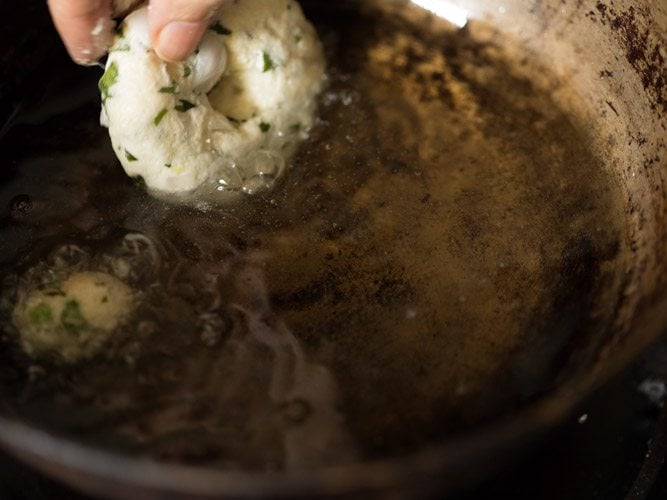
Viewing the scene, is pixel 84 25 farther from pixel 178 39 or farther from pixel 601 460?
pixel 601 460

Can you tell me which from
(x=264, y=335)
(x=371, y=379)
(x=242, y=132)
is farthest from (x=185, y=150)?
(x=371, y=379)

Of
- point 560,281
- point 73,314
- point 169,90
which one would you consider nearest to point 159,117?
point 169,90

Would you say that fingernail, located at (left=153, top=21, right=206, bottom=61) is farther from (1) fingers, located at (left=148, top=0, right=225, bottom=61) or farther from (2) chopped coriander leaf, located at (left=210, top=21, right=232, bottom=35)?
(2) chopped coriander leaf, located at (left=210, top=21, right=232, bottom=35)

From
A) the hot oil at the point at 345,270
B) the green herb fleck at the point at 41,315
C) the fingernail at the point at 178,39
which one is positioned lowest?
the green herb fleck at the point at 41,315

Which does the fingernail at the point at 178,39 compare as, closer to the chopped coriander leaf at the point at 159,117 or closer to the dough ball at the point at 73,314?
the chopped coriander leaf at the point at 159,117

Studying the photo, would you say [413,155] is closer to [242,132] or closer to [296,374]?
[242,132]

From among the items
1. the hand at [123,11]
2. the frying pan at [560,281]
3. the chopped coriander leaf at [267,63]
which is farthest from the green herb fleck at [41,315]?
the chopped coriander leaf at [267,63]
